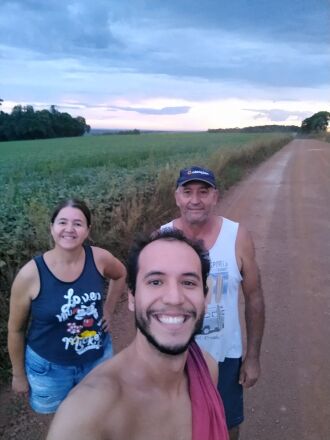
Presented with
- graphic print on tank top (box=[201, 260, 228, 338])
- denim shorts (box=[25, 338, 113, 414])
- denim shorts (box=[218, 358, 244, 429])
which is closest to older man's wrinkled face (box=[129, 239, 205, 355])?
graphic print on tank top (box=[201, 260, 228, 338])

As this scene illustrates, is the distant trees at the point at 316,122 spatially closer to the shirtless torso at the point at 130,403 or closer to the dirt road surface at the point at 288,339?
the dirt road surface at the point at 288,339

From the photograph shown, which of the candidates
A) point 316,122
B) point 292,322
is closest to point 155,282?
point 292,322

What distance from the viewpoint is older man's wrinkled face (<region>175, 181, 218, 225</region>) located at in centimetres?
233

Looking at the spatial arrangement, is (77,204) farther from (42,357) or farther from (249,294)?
(249,294)

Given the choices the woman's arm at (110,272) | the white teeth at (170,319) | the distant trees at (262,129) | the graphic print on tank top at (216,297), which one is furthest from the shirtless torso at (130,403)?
the distant trees at (262,129)

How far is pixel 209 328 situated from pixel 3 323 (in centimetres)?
232

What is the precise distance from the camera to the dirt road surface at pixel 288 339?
3156 mm

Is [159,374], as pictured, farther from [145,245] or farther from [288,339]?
[288,339]

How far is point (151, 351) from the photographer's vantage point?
1.42 metres

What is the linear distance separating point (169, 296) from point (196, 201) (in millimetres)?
1044

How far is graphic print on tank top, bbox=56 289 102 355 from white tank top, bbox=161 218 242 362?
26.0 inches

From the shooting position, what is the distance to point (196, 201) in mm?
2398

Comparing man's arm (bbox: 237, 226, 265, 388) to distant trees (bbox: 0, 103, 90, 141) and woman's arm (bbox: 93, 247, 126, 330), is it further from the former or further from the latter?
distant trees (bbox: 0, 103, 90, 141)

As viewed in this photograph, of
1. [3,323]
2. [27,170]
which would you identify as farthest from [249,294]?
[27,170]
